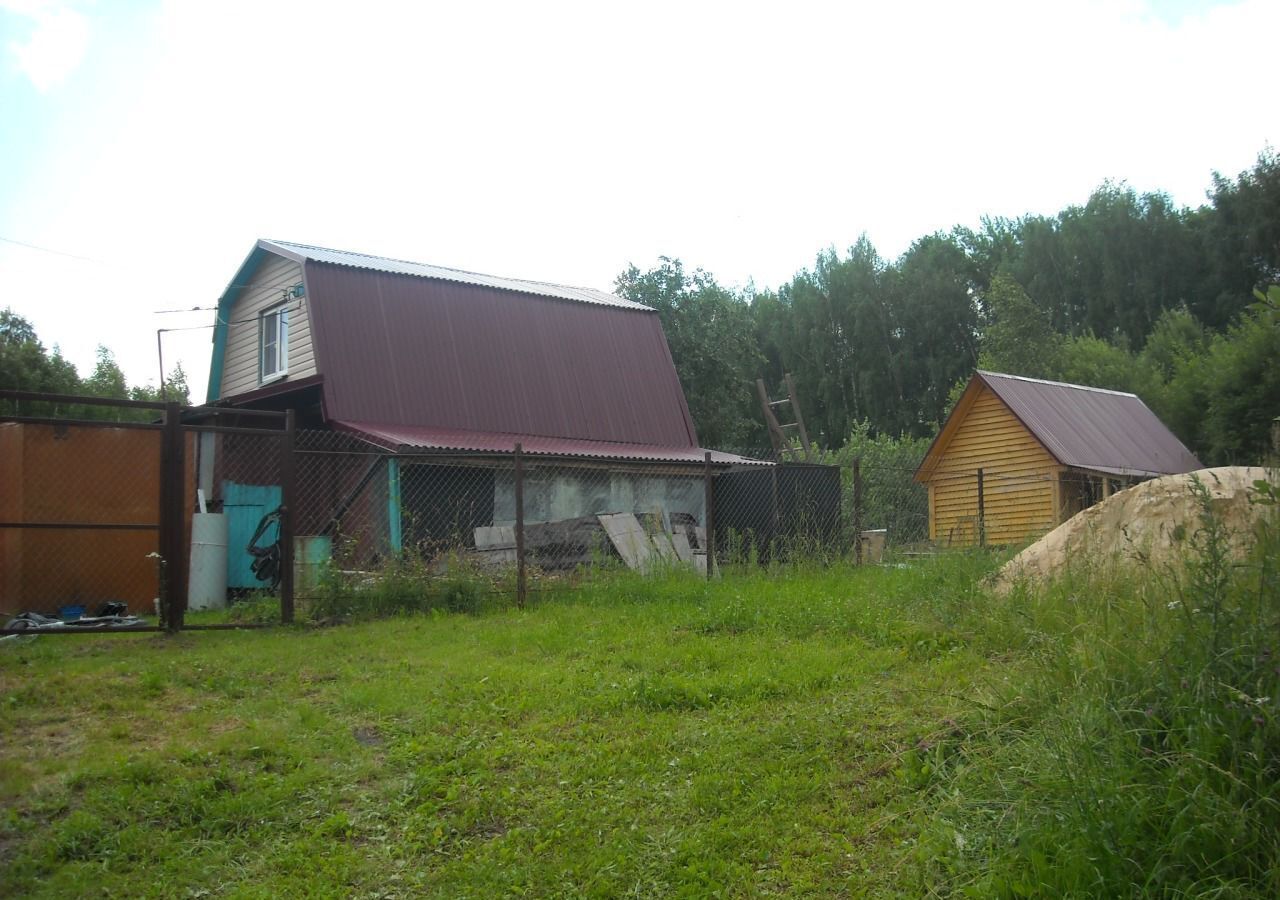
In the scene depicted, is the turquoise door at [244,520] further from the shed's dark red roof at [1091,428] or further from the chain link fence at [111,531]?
the shed's dark red roof at [1091,428]

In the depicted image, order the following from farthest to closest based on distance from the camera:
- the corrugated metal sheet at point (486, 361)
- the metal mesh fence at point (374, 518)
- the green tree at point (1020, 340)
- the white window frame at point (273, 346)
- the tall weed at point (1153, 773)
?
the green tree at point (1020, 340)
the white window frame at point (273, 346)
the corrugated metal sheet at point (486, 361)
the metal mesh fence at point (374, 518)
the tall weed at point (1153, 773)

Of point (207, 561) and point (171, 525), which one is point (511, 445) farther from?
point (171, 525)

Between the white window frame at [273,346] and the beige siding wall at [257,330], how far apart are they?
0.35 feet

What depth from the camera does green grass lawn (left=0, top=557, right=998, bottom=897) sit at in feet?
14.5

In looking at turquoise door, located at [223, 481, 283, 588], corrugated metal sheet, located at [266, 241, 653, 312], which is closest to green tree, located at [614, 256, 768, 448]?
corrugated metal sheet, located at [266, 241, 653, 312]

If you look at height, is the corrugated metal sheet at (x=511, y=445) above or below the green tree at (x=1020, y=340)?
below

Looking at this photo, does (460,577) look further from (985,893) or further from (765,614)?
(985,893)

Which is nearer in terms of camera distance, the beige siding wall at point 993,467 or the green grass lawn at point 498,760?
the green grass lawn at point 498,760

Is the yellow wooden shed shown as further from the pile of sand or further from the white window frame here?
the white window frame

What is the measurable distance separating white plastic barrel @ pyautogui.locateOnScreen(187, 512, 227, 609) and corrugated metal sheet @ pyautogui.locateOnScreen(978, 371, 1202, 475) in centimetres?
1668

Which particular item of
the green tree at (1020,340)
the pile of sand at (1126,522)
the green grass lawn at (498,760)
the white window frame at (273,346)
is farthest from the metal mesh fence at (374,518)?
the green tree at (1020,340)

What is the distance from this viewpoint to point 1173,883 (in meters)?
3.48

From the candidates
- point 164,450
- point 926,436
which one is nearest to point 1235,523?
point 164,450

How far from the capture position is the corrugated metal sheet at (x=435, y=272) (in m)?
19.0
